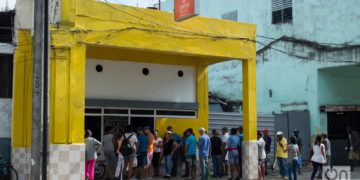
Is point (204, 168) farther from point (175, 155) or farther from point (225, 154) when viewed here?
point (225, 154)

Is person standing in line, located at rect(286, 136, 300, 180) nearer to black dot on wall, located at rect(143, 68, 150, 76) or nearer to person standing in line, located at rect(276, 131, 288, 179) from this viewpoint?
A: person standing in line, located at rect(276, 131, 288, 179)

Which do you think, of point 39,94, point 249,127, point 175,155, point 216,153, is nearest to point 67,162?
point 39,94

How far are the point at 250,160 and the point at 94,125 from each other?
5345 millimetres

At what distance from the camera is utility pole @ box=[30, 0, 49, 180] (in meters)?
12.0

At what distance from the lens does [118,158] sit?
16109mm

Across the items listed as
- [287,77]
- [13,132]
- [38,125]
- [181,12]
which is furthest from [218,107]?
[38,125]

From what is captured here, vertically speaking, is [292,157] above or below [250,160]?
above

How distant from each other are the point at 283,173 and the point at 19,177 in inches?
319

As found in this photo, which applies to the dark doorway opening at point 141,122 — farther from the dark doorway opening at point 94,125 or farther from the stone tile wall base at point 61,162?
the stone tile wall base at point 61,162

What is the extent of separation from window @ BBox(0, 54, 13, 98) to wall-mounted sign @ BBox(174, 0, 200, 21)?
497cm

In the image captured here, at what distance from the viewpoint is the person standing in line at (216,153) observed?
1850 cm

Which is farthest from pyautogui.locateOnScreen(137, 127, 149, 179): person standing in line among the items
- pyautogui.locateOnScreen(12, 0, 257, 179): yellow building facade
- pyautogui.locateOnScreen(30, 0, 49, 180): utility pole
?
pyautogui.locateOnScreen(30, 0, 49, 180): utility pole

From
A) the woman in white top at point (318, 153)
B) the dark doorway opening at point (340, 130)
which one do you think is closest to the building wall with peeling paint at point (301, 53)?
the dark doorway opening at point (340, 130)

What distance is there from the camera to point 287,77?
26.3m
